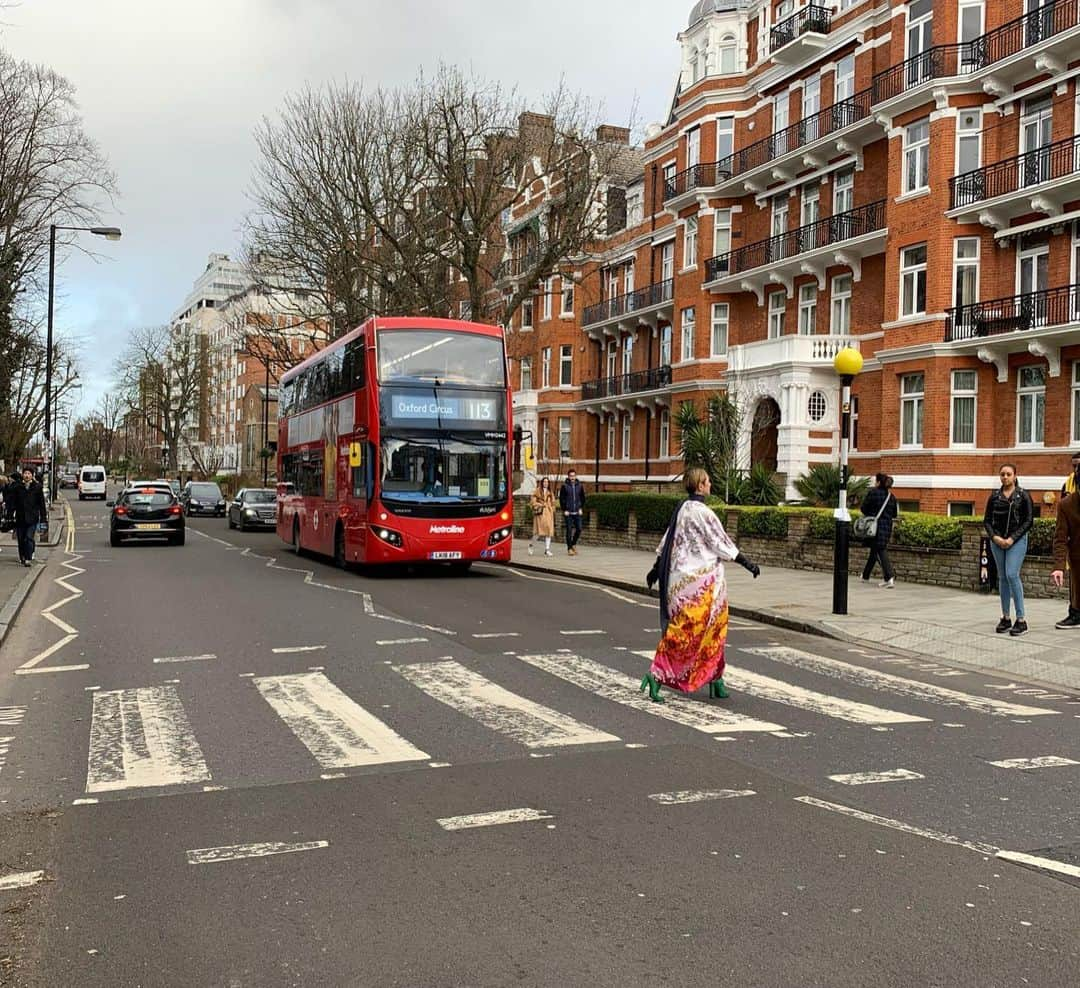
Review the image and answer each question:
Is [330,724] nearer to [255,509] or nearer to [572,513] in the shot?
[572,513]

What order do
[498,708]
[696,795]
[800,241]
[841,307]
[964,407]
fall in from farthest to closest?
[800,241] < [841,307] < [964,407] < [498,708] < [696,795]

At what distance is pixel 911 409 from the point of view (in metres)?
29.1

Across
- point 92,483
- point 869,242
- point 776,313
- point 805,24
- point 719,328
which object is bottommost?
point 92,483

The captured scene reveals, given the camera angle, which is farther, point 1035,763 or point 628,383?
point 628,383

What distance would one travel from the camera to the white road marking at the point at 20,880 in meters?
4.43

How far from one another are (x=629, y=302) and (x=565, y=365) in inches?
259

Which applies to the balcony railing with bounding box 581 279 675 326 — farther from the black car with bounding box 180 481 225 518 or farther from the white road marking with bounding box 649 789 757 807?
the white road marking with bounding box 649 789 757 807

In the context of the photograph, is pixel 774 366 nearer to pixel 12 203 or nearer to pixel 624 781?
pixel 12 203

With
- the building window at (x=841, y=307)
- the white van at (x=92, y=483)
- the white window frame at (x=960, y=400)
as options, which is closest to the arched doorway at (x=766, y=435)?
the building window at (x=841, y=307)

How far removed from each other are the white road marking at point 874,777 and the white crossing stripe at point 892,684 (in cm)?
224

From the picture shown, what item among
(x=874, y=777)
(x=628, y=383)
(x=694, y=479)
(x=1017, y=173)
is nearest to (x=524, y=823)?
(x=874, y=777)

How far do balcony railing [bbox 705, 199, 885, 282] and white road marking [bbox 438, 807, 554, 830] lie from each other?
1115 inches

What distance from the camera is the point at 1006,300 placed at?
2664 centimetres

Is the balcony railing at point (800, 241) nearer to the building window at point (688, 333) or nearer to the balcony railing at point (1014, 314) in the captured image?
the building window at point (688, 333)
